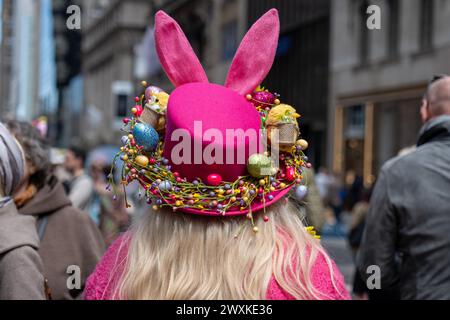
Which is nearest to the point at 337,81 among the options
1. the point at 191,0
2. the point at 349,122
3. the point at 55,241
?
the point at 349,122

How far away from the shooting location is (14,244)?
8.05 feet

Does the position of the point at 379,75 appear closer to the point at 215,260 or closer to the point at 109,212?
the point at 109,212

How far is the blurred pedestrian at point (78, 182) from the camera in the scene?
237 inches

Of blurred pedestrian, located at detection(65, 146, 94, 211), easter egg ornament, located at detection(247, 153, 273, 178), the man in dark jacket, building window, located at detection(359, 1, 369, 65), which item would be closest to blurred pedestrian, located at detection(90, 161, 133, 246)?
blurred pedestrian, located at detection(65, 146, 94, 211)

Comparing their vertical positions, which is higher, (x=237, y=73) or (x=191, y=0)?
(x=191, y=0)

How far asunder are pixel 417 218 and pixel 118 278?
1752 mm

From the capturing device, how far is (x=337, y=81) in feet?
79.6

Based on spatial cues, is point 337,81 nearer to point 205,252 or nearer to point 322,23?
point 322,23

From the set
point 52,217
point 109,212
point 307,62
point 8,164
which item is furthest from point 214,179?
point 307,62

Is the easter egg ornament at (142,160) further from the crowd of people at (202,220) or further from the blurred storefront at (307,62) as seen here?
the blurred storefront at (307,62)

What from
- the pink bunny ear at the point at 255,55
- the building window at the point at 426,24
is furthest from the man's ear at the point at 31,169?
the building window at the point at 426,24
